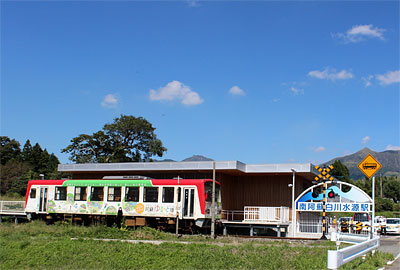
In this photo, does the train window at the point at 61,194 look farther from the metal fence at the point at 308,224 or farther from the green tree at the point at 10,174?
the green tree at the point at 10,174

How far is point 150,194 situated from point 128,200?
59.0 inches

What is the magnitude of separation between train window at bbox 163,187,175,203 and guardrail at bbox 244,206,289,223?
540cm

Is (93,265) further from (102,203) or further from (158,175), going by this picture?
(158,175)

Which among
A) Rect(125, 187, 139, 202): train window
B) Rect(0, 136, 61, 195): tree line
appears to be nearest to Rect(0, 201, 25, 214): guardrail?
Rect(125, 187, 139, 202): train window

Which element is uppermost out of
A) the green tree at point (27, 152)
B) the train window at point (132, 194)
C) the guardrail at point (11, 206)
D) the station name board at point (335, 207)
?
the green tree at point (27, 152)

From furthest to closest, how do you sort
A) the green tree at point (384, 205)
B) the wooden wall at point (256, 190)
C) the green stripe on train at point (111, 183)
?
1. the green tree at point (384, 205)
2. the wooden wall at point (256, 190)
3. the green stripe on train at point (111, 183)

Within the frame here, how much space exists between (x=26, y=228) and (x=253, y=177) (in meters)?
14.9

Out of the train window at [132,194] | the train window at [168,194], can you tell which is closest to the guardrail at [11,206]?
the train window at [132,194]

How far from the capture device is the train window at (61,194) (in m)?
26.5

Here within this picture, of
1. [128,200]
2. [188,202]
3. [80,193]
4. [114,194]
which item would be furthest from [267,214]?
[80,193]

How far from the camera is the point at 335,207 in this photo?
25234 millimetres

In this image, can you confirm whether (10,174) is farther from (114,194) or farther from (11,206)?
(114,194)

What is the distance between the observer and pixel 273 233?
27781 mm

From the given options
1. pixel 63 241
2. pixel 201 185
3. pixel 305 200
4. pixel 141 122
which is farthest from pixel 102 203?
pixel 141 122
